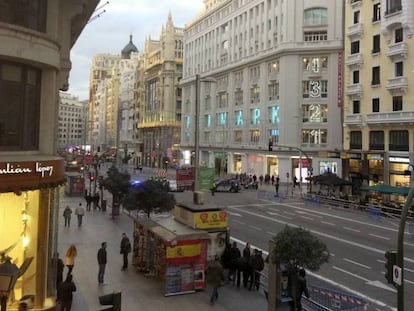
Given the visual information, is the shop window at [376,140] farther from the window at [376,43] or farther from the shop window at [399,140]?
the window at [376,43]

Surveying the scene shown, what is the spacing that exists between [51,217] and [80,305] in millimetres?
2853

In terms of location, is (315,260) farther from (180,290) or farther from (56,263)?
(56,263)

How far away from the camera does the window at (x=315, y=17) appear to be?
6638cm

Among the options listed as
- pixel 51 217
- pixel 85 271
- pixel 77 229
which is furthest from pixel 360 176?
pixel 51 217

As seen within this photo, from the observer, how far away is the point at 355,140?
52094 mm

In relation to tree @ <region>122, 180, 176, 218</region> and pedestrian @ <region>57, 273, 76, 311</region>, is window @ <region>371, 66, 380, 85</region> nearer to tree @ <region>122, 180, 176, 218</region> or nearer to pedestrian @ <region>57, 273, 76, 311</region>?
tree @ <region>122, 180, 176, 218</region>

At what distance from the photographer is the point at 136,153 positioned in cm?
13600

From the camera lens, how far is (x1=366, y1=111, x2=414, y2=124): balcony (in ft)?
143

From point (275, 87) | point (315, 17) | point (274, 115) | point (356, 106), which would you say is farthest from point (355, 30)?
point (274, 115)

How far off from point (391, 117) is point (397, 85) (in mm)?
3118

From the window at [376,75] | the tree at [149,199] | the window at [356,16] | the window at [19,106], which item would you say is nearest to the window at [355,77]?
the window at [376,75]

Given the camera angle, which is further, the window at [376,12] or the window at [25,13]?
the window at [376,12]

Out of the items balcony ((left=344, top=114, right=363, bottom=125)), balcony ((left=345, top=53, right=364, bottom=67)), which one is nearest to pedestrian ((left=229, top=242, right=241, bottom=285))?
balcony ((left=344, top=114, right=363, bottom=125))

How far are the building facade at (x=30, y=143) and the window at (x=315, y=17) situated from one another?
59.1m
